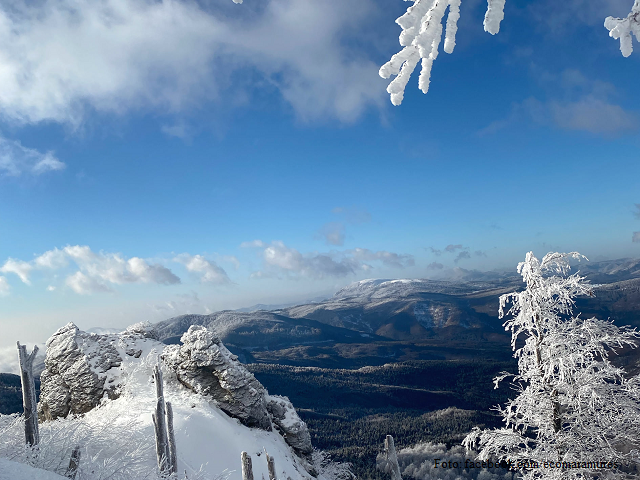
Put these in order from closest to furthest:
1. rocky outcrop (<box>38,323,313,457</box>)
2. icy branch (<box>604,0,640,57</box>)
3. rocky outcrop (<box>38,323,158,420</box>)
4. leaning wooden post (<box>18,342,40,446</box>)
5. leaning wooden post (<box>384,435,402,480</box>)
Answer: icy branch (<box>604,0,640,57</box>) → leaning wooden post (<box>384,435,402,480</box>) → leaning wooden post (<box>18,342,40,446</box>) → rocky outcrop (<box>38,323,158,420</box>) → rocky outcrop (<box>38,323,313,457</box>)

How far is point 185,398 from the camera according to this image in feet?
102

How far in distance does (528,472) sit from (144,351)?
36.1 meters

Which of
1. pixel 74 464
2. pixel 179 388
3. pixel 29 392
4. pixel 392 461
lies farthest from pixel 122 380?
pixel 392 461

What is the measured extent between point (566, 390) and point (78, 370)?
37.9 m

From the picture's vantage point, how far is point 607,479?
1122cm

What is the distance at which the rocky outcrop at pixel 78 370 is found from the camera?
103 feet

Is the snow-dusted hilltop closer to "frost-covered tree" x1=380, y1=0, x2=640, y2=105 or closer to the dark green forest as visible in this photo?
"frost-covered tree" x1=380, y1=0, x2=640, y2=105

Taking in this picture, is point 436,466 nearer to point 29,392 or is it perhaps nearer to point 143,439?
point 143,439

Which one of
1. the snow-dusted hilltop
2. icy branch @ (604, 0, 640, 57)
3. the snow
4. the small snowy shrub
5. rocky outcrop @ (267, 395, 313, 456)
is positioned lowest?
the small snowy shrub

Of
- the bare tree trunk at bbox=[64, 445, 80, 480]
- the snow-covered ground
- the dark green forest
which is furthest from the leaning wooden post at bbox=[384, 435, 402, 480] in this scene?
the dark green forest

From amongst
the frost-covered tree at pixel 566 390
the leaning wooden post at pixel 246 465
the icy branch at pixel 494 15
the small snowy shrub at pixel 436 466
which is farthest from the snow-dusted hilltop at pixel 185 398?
the small snowy shrub at pixel 436 466

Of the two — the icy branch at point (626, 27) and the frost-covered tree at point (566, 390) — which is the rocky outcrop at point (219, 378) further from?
the icy branch at point (626, 27)

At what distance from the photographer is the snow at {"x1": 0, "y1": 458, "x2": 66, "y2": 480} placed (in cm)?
779

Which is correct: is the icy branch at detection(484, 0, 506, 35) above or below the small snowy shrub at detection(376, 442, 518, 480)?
above
